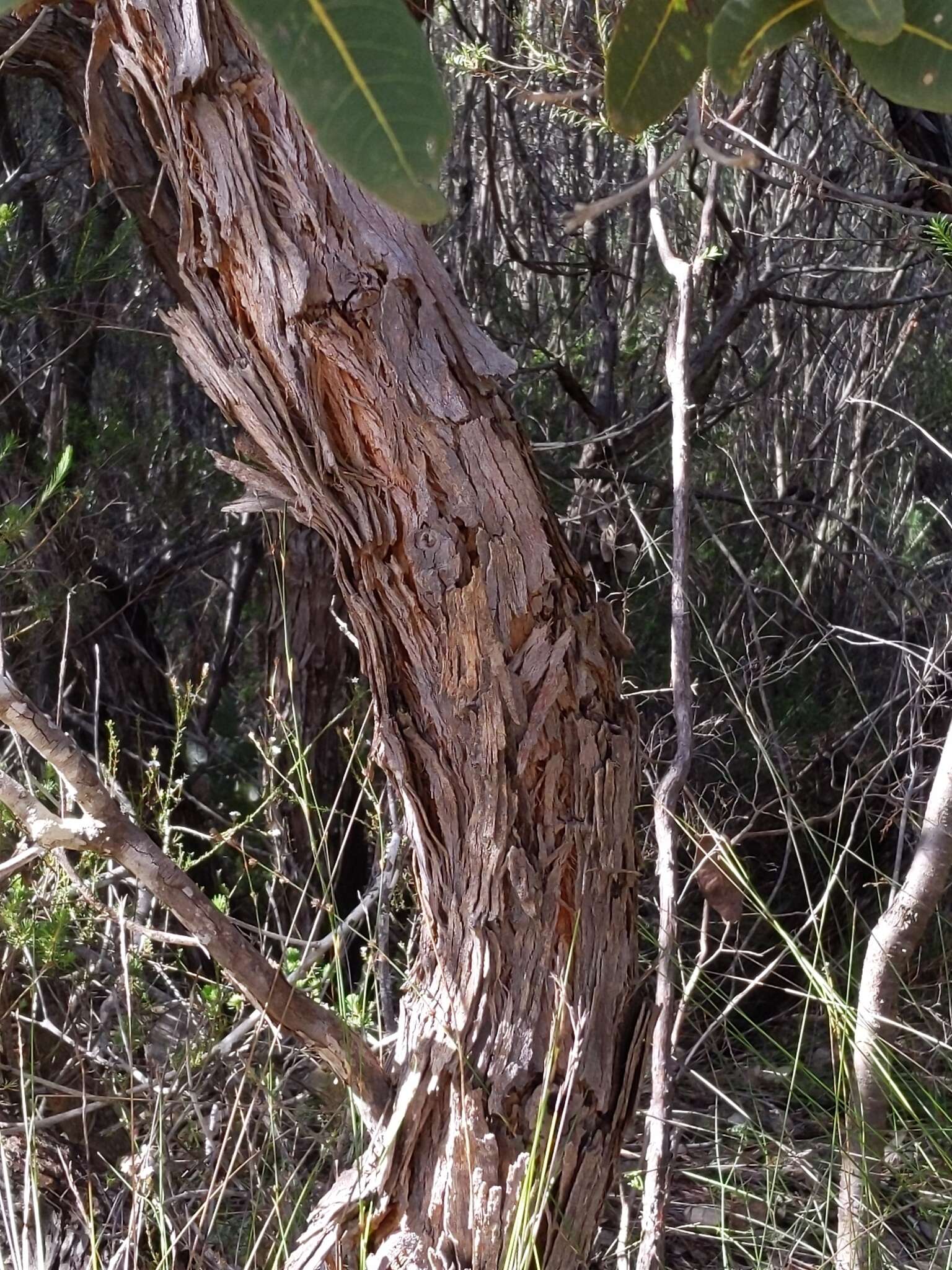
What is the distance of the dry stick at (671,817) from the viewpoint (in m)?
1.59

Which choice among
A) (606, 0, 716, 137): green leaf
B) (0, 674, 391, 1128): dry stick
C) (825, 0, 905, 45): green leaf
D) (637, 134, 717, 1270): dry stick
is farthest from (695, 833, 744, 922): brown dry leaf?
(825, 0, 905, 45): green leaf

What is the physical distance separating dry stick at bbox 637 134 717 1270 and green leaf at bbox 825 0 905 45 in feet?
3.39

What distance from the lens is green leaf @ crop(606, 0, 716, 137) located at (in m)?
0.75

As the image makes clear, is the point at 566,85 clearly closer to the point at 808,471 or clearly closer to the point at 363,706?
the point at 808,471

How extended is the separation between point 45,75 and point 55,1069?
6.80 ft

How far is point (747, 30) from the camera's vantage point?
67cm

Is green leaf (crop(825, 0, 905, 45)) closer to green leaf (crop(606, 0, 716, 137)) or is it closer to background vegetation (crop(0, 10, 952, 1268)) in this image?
green leaf (crop(606, 0, 716, 137))

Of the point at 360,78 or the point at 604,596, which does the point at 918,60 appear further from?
the point at 604,596

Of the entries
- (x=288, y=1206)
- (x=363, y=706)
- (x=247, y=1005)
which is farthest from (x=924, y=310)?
(x=288, y=1206)

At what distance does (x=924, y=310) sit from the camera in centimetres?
376

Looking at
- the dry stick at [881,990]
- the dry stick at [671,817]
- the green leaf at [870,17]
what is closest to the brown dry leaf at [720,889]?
the dry stick at [671,817]

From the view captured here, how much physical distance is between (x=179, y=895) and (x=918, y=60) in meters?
1.22

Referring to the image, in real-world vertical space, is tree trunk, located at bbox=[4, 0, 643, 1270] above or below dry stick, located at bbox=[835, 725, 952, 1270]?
above

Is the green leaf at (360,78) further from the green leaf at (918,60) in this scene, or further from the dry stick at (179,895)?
the dry stick at (179,895)
